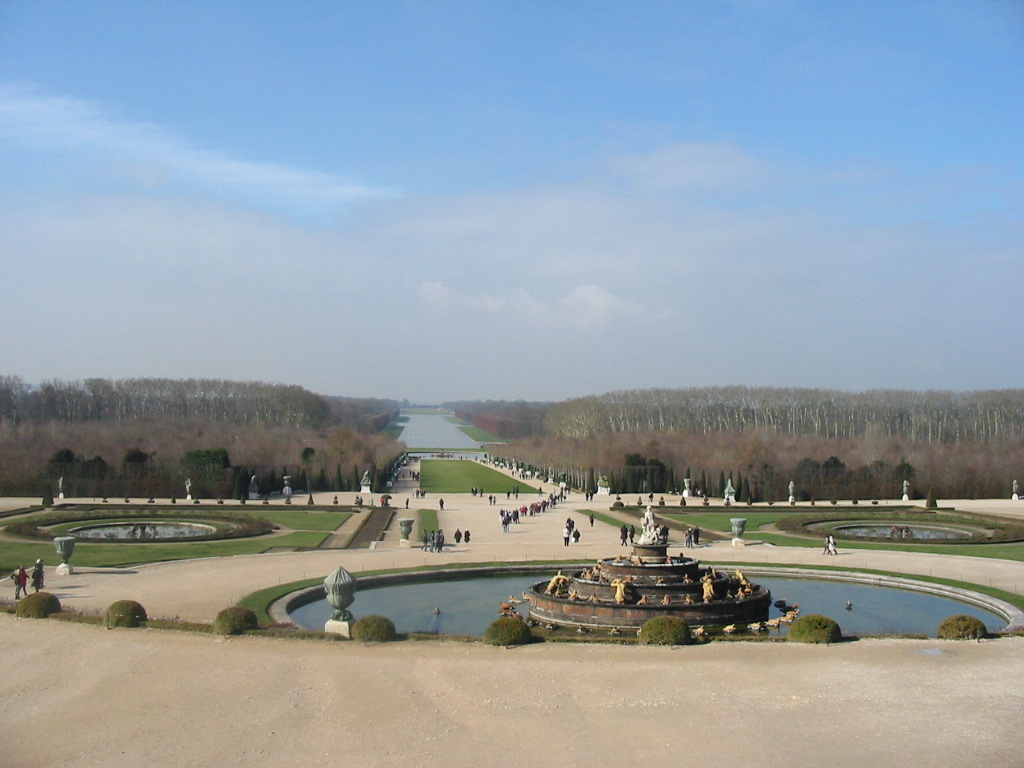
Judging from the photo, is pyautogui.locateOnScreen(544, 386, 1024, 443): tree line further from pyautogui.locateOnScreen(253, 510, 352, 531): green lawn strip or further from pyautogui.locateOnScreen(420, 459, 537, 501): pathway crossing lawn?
pyautogui.locateOnScreen(253, 510, 352, 531): green lawn strip

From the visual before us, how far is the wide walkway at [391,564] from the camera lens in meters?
28.0

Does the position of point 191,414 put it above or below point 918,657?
above

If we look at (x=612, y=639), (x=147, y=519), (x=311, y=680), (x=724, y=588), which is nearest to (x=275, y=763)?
(x=311, y=680)

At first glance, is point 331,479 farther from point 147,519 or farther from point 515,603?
point 515,603

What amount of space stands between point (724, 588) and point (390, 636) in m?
9.59

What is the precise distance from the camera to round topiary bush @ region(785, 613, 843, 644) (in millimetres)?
21172

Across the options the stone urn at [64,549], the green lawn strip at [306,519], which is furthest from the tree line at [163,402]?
the stone urn at [64,549]

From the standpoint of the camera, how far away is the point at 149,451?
83500mm

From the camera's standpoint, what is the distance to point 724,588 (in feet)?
86.7

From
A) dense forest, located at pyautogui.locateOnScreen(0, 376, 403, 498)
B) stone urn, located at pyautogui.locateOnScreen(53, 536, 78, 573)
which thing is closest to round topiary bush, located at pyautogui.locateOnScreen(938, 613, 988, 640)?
stone urn, located at pyautogui.locateOnScreen(53, 536, 78, 573)

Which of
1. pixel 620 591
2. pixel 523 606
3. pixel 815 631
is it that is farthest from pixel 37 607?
pixel 815 631

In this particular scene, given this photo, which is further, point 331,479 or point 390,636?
point 331,479

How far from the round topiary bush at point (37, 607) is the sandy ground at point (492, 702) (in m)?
0.74

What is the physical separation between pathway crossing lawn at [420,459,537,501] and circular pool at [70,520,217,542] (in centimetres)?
2444
